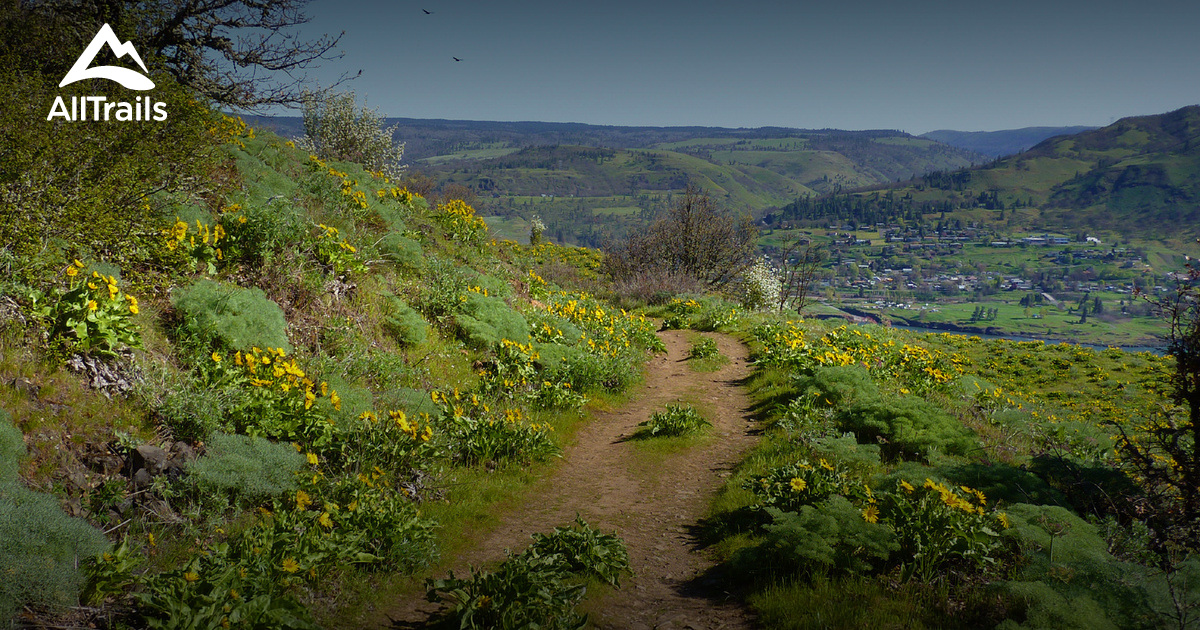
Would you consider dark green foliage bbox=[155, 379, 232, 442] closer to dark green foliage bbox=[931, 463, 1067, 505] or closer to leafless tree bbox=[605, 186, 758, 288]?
dark green foliage bbox=[931, 463, 1067, 505]

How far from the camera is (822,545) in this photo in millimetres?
4531

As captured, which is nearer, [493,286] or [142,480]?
[142,480]

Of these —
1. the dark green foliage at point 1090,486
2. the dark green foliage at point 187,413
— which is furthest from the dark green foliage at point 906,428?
the dark green foliage at point 187,413

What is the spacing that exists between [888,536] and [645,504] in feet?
9.76

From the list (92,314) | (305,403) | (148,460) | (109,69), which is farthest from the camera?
(109,69)

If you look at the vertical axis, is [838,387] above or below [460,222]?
below

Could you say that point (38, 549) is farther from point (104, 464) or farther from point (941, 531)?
point (941, 531)

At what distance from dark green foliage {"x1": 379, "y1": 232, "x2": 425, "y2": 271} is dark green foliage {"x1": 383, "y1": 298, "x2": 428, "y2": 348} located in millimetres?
2057

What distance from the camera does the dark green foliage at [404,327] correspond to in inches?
→ 375

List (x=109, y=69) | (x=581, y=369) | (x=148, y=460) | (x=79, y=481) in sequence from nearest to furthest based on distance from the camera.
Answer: (x=79, y=481) < (x=148, y=460) < (x=109, y=69) < (x=581, y=369)

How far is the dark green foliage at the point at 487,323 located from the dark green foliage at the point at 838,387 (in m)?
4.85

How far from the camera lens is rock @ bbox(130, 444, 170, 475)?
4977mm

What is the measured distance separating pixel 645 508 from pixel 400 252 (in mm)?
7232

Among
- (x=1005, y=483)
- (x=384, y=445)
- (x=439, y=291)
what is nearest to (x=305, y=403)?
(x=384, y=445)
